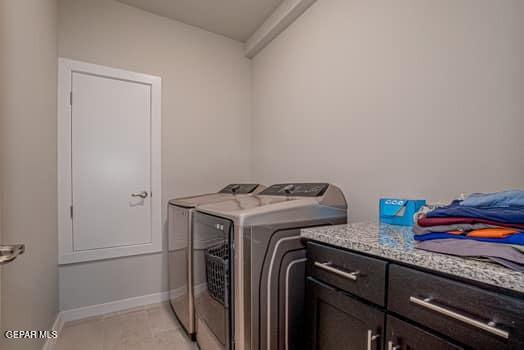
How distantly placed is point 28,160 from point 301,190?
158cm

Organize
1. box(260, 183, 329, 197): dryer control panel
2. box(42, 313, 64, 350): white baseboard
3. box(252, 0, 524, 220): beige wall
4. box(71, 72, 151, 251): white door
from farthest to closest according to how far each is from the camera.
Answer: box(71, 72, 151, 251): white door < box(42, 313, 64, 350): white baseboard < box(260, 183, 329, 197): dryer control panel < box(252, 0, 524, 220): beige wall

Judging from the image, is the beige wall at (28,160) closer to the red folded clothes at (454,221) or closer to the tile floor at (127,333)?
the tile floor at (127,333)

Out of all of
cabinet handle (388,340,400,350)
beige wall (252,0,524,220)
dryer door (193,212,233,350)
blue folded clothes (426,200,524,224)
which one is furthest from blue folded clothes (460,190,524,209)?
dryer door (193,212,233,350)

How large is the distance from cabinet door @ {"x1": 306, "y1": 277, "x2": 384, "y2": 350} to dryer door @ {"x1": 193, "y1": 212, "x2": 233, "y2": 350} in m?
0.45

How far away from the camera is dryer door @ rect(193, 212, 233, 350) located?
4.59 ft

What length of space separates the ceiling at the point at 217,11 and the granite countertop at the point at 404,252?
7.03 feet

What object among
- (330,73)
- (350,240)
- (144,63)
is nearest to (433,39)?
(330,73)

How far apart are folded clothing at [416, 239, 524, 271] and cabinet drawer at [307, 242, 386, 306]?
170 mm

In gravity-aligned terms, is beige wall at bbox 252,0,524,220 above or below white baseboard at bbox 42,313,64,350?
above

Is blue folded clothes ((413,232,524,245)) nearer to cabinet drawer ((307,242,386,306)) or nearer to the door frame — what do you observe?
cabinet drawer ((307,242,386,306))

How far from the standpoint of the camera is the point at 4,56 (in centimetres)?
109

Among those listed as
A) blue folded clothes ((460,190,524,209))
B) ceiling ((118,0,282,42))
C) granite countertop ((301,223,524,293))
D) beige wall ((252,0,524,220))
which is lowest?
granite countertop ((301,223,524,293))

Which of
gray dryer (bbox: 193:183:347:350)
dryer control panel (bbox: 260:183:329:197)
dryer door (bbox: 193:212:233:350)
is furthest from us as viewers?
dryer control panel (bbox: 260:183:329:197)

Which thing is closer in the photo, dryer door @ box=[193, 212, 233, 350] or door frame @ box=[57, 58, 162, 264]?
dryer door @ box=[193, 212, 233, 350]
